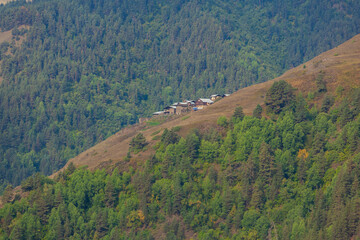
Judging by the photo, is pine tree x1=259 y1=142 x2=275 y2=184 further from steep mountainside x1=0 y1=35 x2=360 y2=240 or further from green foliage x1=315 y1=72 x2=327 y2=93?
green foliage x1=315 y1=72 x2=327 y2=93

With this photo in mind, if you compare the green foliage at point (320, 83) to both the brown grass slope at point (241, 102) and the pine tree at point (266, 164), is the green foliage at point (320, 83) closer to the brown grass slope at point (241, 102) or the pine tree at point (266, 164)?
the brown grass slope at point (241, 102)

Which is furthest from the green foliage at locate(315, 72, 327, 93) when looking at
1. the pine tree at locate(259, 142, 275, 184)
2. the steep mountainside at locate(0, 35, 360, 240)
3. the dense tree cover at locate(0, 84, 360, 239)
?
the pine tree at locate(259, 142, 275, 184)

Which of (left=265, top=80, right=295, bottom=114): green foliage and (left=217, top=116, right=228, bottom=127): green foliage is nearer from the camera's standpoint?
(left=217, top=116, right=228, bottom=127): green foliage

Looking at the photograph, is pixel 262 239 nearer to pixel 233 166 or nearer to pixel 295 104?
pixel 233 166

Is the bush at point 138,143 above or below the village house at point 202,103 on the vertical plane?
above

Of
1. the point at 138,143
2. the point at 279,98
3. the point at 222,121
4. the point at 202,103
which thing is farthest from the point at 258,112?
the point at 202,103

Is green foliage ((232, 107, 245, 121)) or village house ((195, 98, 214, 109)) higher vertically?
green foliage ((232, 107, 245, 121))

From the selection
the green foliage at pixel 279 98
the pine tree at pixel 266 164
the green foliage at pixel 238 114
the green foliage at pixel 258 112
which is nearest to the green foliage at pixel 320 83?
the green foliage at pixel 279 98
